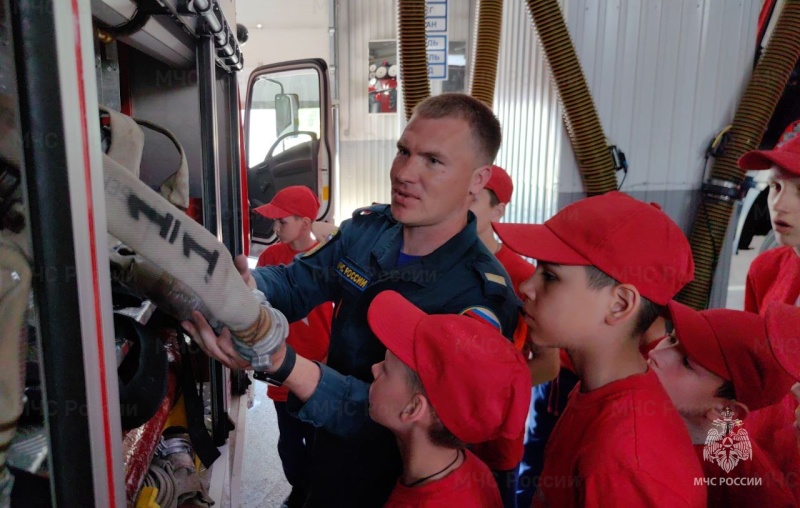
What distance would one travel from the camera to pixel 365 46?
18.0 ft

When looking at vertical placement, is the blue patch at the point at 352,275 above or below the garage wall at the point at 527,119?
below

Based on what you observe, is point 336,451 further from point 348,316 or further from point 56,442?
point 56,442

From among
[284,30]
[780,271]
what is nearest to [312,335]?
[780,271]

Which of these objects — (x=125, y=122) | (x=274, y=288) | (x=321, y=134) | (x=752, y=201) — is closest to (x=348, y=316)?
(x=274, y=288)

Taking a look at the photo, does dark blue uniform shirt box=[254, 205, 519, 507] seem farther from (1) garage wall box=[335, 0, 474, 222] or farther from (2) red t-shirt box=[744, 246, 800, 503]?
(1) garage wall box=[335, 0, 474, 222]

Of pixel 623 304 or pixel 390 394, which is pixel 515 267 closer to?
pixel 623 304

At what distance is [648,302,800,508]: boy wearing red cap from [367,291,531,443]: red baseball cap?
0.48 metres

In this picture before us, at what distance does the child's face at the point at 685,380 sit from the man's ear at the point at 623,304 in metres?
0.24

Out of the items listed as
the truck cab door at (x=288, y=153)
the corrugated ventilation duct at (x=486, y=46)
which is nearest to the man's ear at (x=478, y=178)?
the corrugated ventilation duct at (x=486, y=46)

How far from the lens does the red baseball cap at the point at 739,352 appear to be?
4.03 ft

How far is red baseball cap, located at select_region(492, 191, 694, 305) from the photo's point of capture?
1146 mm

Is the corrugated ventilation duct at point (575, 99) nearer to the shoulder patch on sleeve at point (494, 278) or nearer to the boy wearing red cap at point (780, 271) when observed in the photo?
the boy wearing red cap at point (780, 271)

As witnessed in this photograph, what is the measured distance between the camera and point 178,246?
685 mm

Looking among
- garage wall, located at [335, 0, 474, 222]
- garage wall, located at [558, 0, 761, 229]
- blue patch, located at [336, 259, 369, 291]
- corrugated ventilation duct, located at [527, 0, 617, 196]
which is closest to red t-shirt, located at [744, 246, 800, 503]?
blue patch, located at [336, 259, 369, 291]
